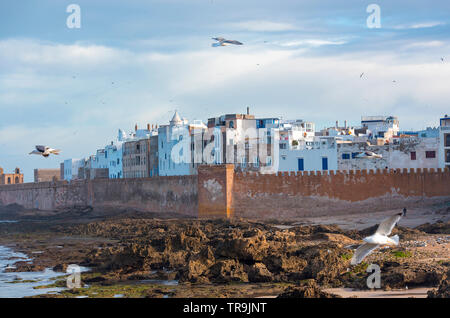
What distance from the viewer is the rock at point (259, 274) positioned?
18109 mm

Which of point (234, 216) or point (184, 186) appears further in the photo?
point (184, 186)

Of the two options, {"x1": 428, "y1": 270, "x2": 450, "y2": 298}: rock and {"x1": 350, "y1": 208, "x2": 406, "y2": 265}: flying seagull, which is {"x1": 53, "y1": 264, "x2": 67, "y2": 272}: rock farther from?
{"x1": 428, "y1": 270, "x2": 450, "y2": 298}: rock

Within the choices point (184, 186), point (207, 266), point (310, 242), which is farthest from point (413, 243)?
point (184, 186)

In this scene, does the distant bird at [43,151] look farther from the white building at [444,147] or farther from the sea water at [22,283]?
the white building at [444,147]

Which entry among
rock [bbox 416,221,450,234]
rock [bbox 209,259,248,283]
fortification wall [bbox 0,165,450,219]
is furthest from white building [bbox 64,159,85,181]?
rock [bbox 209,259,248,283]

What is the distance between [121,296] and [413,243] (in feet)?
31.7

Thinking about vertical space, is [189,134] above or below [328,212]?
above

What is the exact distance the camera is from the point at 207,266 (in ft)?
62.0

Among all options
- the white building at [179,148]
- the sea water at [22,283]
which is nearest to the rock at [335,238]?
the sea water at [22,283]

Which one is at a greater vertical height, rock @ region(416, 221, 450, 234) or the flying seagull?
the flying seagull

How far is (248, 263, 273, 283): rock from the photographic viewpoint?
713 inches

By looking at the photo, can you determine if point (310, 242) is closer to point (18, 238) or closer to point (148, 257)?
point (148, 257)

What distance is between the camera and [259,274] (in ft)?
59.5
